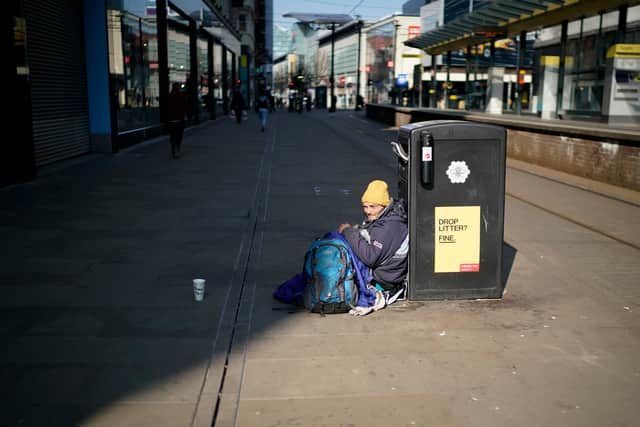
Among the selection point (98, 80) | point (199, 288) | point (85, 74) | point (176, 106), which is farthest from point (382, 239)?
point (85, 74)

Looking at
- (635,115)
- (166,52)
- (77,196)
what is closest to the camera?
(77,196)

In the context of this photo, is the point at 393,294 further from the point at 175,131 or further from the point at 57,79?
the point at 57,79

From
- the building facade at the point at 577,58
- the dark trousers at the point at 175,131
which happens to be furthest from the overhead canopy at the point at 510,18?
the dark trousers at the point at 175,131

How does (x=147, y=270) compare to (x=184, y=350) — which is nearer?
(x=184, y=350)

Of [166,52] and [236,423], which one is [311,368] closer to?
[236,423]

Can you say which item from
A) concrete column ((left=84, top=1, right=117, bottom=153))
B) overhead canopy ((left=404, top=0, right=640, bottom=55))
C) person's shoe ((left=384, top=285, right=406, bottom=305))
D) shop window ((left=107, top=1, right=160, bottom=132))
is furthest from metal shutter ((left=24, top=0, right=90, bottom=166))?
overhead canopy ((left=404, top=0, right=640, bottom=55))

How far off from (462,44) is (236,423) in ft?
97.8

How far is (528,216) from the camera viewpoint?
379 inches

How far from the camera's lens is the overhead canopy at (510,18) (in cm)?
1898

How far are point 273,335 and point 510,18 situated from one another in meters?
21.0

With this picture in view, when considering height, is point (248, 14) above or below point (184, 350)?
above

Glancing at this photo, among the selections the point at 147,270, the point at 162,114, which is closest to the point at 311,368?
the point at 147,270

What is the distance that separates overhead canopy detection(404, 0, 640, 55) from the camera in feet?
62.3

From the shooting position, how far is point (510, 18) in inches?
912
